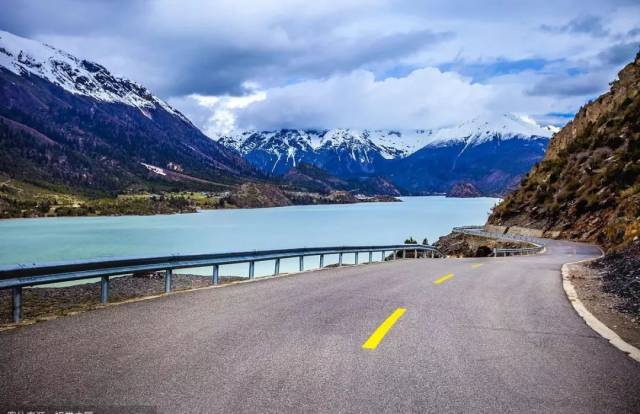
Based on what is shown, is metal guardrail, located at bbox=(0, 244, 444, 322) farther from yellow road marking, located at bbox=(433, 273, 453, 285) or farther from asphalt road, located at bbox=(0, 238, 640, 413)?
yellow road marking, located at bbox=(433, 273, 453, 285)

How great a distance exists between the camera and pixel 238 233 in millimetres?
122812

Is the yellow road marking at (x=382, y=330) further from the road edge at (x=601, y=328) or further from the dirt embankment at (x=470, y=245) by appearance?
the dirt embankment at (x=470, y=245)

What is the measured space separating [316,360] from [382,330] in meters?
1.99

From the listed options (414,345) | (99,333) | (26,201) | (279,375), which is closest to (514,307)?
(414,345)

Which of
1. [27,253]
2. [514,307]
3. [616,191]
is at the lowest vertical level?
[27,253]

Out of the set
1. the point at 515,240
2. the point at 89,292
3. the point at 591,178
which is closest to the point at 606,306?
the point at 89,292

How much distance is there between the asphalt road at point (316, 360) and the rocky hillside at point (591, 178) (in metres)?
30.4

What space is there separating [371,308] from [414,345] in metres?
2.85

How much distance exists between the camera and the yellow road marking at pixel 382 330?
7.20 m

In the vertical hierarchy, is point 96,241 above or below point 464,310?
below

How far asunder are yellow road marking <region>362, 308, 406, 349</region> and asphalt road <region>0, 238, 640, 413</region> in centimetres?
11

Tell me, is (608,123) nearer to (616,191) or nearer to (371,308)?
(616,191)

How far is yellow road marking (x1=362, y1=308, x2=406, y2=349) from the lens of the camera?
7.20 m

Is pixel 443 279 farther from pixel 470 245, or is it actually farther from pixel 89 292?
pixel 470 245
